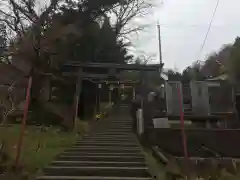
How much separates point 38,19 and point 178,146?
933cm

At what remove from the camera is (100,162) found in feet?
25.3

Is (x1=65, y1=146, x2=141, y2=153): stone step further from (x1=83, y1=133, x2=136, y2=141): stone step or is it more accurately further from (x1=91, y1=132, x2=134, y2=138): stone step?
(x1=91, y1=132, x2=134, y2=138): stone step

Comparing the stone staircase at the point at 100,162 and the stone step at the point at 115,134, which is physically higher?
the stone step at the point at 115,134

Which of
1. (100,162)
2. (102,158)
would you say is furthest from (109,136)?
(100,162)

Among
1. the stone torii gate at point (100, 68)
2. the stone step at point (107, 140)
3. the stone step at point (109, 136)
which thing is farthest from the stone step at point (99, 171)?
the stone torii gate at point (100, 68)

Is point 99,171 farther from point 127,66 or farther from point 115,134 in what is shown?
point 127,66

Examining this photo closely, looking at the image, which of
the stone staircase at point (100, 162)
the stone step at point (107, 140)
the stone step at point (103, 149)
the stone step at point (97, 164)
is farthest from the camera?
the stone step at point (107, 140)

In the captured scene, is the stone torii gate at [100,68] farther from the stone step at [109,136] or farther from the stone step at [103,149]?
the stone step at [103,149]

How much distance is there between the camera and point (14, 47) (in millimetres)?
13539

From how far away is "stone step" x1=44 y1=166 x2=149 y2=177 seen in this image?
705 centimetres

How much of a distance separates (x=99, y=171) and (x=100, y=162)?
606 millimetres

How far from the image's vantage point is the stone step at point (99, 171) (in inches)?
277

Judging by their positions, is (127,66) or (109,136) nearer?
(109,136)

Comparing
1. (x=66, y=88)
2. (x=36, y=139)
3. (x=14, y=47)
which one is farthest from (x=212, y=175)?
(x=66, y=88)
